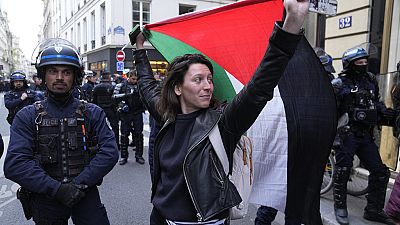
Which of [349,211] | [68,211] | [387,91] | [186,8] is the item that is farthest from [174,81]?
[186,8]

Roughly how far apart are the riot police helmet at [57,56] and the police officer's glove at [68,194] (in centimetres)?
82

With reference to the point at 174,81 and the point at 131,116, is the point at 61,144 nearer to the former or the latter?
the point at 174,81

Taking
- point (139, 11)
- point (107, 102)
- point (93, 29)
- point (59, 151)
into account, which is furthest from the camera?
point (93, 29)

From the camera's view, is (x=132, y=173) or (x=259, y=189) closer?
(x=259, y=189)

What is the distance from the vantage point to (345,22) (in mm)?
6676

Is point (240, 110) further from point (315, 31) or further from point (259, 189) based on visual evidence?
point (315, 31)

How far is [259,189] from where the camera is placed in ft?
7.43

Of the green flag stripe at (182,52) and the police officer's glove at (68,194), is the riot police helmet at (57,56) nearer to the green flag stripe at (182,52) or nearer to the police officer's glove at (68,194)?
the green flag stripe at (182,52)

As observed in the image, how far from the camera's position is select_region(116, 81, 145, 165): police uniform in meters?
6.81

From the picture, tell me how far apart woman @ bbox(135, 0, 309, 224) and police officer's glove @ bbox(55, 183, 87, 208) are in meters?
0.54

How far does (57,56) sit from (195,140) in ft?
4.17

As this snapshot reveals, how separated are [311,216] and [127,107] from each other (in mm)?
5276

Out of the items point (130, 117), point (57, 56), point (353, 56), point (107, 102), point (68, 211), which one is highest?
point (353, 56)

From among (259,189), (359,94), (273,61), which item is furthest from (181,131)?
(359,94)
